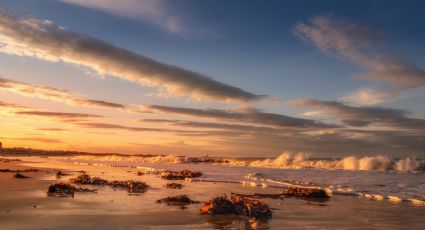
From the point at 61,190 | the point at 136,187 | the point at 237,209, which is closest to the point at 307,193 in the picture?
the point at 237,209

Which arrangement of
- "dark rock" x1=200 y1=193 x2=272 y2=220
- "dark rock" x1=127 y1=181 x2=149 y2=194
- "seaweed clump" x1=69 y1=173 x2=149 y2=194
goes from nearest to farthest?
"dark rock" x1=200 y1=193 x2=272 y2=220, "dark rock" x1=127 y1=181 x2=149 y2=194, "seaweed clump" x1=69 y1=173 x2=149 y2=194

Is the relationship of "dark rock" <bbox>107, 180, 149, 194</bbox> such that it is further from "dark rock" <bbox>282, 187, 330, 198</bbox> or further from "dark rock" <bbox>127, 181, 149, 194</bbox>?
"dark rock" <bbox>282, 187, 330, 198</bbox>

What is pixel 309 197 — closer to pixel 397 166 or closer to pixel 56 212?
pixel 56 212

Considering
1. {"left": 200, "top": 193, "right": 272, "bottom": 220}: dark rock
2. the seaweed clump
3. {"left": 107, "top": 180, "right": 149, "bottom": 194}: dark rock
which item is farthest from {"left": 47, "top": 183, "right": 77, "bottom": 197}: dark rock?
{"left": 200, "top": 193, "right": 272, "bottom": 220}: dark rock

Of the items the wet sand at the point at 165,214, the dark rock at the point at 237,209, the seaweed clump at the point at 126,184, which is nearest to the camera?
the wet sand at the point at 165,214

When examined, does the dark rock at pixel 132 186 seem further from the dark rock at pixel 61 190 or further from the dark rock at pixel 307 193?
the dark rock at pixel 307 193

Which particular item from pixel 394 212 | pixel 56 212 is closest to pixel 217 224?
pixel 56 212

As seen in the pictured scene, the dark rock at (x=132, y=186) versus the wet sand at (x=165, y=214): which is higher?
the dark rock at (x=132, y=186)

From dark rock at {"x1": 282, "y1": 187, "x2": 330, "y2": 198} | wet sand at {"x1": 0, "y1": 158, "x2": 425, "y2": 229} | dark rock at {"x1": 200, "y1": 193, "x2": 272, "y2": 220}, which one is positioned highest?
dark rock at {"x1": 282, "y1": 187, "x2": 330, "y2": 198}

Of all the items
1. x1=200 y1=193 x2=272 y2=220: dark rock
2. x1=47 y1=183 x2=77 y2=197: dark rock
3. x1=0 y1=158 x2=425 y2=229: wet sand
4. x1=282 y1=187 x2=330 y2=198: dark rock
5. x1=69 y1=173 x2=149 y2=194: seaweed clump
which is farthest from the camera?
x1=69 y1=173 x2=149 y2=194: seaweed clump

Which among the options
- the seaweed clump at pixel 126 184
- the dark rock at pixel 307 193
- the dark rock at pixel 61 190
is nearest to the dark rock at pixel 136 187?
the seaweed clump at pixel 126 184

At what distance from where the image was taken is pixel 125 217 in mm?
13094

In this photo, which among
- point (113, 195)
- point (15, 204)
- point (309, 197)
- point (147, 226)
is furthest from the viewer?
point (309, 197)

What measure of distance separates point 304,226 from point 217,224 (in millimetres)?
2467
